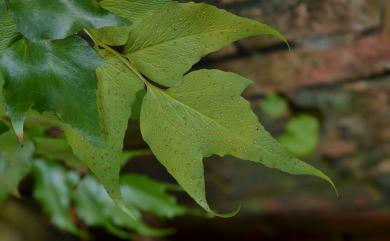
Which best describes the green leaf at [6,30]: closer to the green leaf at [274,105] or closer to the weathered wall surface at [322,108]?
the weathered wall surface at [322,108]

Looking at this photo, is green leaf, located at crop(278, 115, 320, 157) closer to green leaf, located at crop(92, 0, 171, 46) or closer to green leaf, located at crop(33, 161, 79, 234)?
green leaf, located at crop(33, 161, 79, 234)

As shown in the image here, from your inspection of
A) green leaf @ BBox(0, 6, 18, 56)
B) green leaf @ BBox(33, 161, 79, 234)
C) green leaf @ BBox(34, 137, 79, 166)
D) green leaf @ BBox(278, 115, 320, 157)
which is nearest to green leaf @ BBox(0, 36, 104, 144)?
green leaf @ BBox(0, 6, 18, 56)

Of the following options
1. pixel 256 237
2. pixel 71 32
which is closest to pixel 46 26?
pixel 71 32

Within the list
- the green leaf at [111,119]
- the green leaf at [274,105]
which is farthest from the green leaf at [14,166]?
the green leaf at [274,105]

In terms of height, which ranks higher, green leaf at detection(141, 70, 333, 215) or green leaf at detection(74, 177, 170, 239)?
green leaf at detection(141, 70, 333, 215)

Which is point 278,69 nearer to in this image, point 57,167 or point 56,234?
point 57,167

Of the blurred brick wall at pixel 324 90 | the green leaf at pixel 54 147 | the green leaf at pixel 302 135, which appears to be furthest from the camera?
the green leaf at pixel 302 135

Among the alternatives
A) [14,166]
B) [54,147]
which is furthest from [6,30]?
[14,166]
